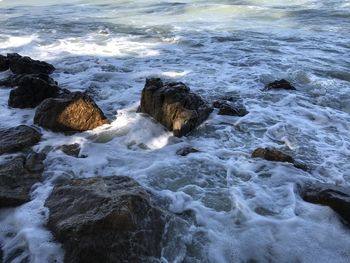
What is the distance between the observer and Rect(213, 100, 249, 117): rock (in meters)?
6.97

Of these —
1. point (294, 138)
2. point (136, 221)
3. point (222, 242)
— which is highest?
point (136, 221)

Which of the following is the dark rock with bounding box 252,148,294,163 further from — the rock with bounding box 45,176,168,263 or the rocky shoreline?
the rock with bounding box 45,176,168,263

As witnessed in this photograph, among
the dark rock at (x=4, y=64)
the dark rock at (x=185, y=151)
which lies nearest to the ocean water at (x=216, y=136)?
the dark rock at (x=185, y=151)

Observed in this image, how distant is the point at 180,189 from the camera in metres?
4.91

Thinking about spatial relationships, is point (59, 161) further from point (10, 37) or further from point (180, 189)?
point (10, 37)

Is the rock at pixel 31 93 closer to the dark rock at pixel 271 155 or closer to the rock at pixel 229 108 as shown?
the rock at pixel 229 108

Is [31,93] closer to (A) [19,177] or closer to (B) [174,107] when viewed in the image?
(B) [174,107]

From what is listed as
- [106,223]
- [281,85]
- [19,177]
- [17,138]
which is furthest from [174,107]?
[106,223]

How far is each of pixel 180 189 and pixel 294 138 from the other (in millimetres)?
2194

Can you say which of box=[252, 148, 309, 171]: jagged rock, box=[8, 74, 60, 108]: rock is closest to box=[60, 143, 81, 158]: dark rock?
box=[8, 74, 60, 108]: rock

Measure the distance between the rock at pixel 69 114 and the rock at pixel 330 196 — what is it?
320cm

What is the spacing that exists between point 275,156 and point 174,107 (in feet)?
5.67

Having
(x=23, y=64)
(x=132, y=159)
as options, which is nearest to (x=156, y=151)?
(x=132, y=159)

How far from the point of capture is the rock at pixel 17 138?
218 inches
